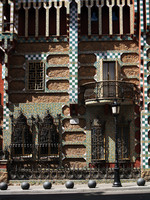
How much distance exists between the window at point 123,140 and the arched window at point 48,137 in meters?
3.87

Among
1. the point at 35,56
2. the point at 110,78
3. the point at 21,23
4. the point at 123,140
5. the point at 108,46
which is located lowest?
the point at 123,140

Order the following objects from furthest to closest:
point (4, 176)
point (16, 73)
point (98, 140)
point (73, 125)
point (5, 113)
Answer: point (16, 73) < point (5, 113) < point (73, 125) < point (98, 140) < point (4, 176)

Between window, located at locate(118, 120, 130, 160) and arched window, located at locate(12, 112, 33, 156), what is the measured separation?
549 cm

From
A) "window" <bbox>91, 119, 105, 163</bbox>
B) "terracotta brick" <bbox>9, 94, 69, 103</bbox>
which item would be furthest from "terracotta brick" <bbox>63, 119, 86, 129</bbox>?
"terracotta brick" <bbox>9, 94, 69, 103</bbox>

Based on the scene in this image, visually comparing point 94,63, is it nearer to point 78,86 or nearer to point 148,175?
point 78,86

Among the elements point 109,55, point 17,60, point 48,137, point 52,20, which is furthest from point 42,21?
point 48,137

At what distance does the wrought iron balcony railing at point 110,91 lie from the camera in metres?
21.7

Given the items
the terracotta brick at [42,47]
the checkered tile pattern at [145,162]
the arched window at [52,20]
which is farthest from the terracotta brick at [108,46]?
the checkered tile pattern at [145,162]

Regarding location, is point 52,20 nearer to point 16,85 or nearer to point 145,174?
point 16,85

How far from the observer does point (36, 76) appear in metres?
23.1

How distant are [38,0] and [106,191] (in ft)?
42.5

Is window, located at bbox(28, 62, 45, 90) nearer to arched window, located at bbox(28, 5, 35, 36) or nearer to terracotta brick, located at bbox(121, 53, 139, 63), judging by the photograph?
arched window, located at bbox(28, 5, 35, 36)

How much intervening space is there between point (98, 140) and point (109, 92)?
9.91 feet

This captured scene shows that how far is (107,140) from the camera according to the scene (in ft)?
73.0
